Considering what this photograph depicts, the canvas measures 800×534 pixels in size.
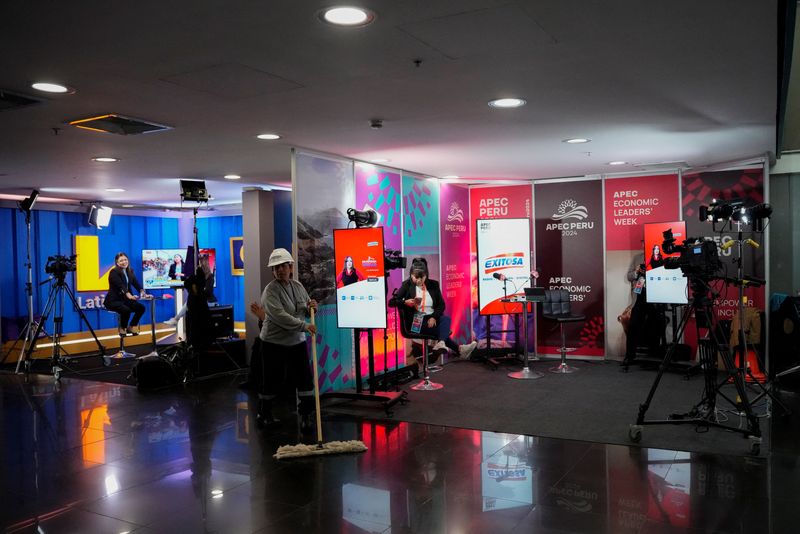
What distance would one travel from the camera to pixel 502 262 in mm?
9000

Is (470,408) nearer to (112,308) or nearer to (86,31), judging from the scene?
(86,31)

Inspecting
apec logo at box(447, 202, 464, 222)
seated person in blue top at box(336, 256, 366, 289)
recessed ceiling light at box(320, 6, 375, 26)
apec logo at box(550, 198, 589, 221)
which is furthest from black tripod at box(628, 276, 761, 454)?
apec logo at box(447, 202, 464, 222)

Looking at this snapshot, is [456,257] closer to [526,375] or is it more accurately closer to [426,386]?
[526,375]

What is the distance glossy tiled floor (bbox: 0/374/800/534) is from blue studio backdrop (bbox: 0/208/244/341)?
5.39 metres

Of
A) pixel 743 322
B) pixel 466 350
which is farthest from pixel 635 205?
pixel 743 322

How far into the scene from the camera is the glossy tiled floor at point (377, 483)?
368cm

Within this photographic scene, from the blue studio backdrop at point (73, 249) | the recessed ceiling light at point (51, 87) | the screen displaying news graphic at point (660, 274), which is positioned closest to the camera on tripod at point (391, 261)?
the recessed ceiling light at point (51, 87)

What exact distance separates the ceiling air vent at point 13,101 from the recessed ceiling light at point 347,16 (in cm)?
256

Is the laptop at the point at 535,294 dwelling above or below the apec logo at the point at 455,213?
below

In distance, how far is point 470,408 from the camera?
6.43 meters

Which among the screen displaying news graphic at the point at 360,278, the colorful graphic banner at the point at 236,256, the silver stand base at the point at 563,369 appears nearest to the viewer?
the screen displaying news graphic at the point at 360,278

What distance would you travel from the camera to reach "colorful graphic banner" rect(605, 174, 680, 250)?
8.90 metres

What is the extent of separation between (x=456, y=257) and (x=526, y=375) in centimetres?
249

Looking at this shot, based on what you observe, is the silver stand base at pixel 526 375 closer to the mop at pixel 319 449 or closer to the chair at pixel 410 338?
the chair at pixel 410 338
